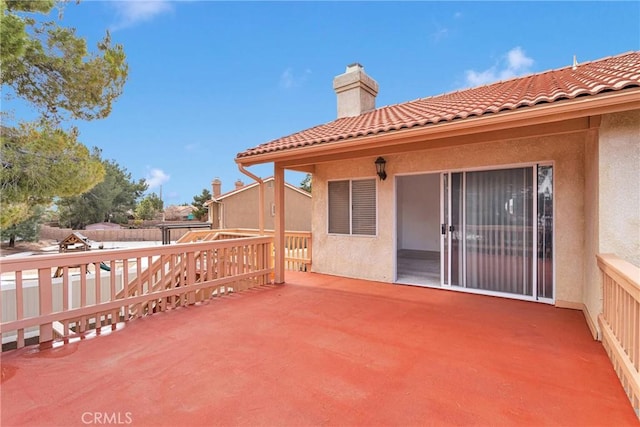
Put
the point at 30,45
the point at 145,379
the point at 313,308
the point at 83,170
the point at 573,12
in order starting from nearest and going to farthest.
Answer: the point at 145,379 < the point at 313,308 < the point at 30,45 < the point at 83,170 < the point at 573,12

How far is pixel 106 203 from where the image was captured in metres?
30.6

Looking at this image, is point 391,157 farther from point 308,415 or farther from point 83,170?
point 83,170

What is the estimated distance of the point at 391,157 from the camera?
6.41 metres

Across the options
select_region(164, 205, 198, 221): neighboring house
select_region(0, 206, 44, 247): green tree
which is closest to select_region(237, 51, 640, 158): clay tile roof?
select_region(0, 206, 44, 247): green tree

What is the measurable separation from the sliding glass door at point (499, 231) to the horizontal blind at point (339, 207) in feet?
6.95

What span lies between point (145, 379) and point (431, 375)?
247 cm

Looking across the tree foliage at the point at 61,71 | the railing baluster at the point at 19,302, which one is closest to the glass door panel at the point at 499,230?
the railing baluster at the point at 19,302

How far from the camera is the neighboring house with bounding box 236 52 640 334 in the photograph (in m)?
3.25

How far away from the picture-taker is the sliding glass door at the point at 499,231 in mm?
4945

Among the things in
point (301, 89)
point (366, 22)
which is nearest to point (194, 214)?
point (301, 89)

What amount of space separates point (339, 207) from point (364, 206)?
65 cm

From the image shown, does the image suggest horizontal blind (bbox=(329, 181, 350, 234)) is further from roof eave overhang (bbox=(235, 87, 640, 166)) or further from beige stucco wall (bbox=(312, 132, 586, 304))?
roof eave overhang (bbox=(235, 87, 640, 166))

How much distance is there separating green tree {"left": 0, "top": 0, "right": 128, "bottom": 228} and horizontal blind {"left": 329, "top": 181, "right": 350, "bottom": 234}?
18.4 ft

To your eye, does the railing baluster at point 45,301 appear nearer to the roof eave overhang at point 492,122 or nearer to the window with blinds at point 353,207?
the roof eave overhang at point 492,122
